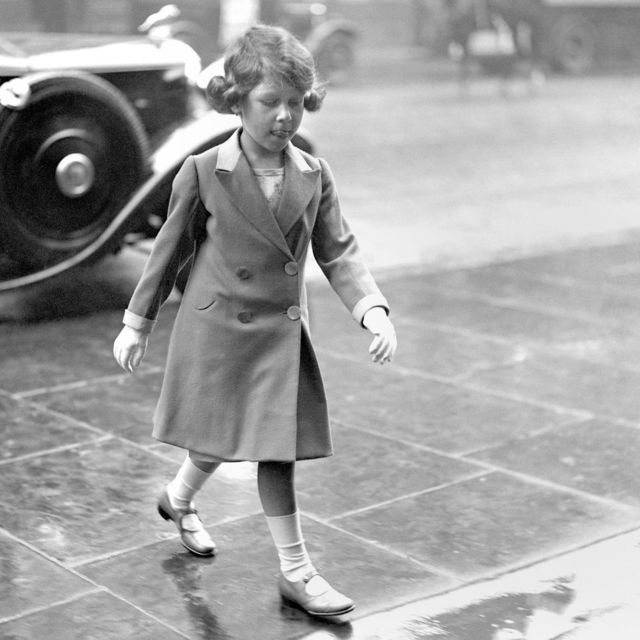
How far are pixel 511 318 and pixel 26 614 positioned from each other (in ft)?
12.1

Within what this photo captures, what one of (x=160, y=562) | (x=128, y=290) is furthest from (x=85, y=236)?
(x=160, y=562)

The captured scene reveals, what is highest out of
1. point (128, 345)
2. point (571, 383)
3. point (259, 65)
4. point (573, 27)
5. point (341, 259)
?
point (573, 27)

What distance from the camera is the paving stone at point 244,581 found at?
10.1 ft

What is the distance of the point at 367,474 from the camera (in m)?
4.14

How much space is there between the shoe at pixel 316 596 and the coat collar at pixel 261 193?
0.82 m

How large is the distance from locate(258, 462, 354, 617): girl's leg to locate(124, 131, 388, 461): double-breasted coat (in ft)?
0.29

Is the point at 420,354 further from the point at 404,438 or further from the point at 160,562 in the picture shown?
the point at 160,562

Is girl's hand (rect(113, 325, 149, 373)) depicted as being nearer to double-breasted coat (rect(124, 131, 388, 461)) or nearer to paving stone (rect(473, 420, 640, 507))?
double-breasted coat (rect(124, 131, 388, 461))

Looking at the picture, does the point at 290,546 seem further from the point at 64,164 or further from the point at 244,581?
the point at 64,164

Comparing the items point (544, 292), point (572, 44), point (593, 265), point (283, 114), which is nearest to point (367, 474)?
point (283, 114)

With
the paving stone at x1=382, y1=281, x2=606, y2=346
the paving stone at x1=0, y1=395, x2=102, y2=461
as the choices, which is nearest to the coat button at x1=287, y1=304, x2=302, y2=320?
the paving stone at x1=0, y1=395, x2=102, y2=461

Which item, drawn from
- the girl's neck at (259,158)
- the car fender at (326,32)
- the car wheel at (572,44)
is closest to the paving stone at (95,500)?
the girl's neck at (259,158)

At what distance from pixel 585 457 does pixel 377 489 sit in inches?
31.3

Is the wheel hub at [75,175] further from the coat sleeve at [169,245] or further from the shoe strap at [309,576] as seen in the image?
the shoe strap at [309,576]
